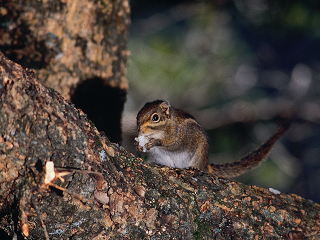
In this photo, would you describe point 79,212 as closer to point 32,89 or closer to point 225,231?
point 32,89

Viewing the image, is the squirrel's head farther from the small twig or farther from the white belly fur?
the small twig

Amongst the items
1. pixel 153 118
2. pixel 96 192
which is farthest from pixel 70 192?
pixel 153 118

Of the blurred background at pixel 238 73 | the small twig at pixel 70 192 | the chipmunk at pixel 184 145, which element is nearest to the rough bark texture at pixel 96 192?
the small twig at pixel 70 192

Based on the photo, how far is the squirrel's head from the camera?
2.28m

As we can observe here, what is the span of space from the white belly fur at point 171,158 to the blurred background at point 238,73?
0.98m

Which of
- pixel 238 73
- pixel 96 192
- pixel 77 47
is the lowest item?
pixel 96 192

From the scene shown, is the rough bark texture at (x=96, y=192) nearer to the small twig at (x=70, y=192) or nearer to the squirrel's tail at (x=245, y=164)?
the small twig at (x=70, y=192)

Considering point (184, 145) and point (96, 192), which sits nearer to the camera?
point (96, 192)

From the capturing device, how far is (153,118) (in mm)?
2322

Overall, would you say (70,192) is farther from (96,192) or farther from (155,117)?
(155,117)

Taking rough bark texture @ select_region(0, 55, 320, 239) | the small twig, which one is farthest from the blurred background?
the small twig

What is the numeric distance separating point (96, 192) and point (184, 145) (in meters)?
1.45

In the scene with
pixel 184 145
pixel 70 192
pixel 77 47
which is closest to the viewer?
pixel 70 192

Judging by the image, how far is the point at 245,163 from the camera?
264 centimetres
